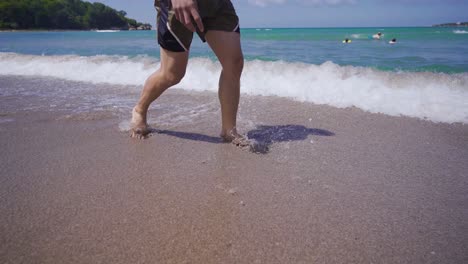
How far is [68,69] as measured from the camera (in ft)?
20.3

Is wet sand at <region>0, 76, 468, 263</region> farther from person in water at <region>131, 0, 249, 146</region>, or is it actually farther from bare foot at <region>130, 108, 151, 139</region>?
person in water at <region>131, 0, 249, 146</region>

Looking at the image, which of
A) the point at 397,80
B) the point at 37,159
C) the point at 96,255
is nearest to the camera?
the point at 96,255

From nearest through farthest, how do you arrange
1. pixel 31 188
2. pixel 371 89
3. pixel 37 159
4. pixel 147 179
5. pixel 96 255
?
pixel 96 255 → pixel 31 188 → pixel 147 179 → pixel 37 159 → pixel 371 89

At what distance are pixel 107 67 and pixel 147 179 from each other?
16.4 ft

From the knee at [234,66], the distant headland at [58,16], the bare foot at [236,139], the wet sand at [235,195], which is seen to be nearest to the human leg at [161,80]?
the wet sand at [235,195]

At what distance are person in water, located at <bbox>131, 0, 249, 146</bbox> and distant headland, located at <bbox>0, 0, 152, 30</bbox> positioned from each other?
263 feet

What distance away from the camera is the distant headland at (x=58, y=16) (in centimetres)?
6706

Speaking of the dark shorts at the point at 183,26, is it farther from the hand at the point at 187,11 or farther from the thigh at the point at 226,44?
the hand at the point at 187,11

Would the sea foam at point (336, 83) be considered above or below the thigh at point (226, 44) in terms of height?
below

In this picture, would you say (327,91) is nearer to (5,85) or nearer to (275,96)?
(275,96)

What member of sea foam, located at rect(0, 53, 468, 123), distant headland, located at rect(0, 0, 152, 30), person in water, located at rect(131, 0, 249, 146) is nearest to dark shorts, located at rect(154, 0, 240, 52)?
person in water, located at rect(131, 0, 249, 146)

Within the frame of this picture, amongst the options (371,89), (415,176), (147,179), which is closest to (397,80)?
(371,89)

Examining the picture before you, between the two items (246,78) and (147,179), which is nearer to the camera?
(147,179)

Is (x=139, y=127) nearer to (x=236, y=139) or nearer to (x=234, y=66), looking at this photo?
(x=236, y=139)
